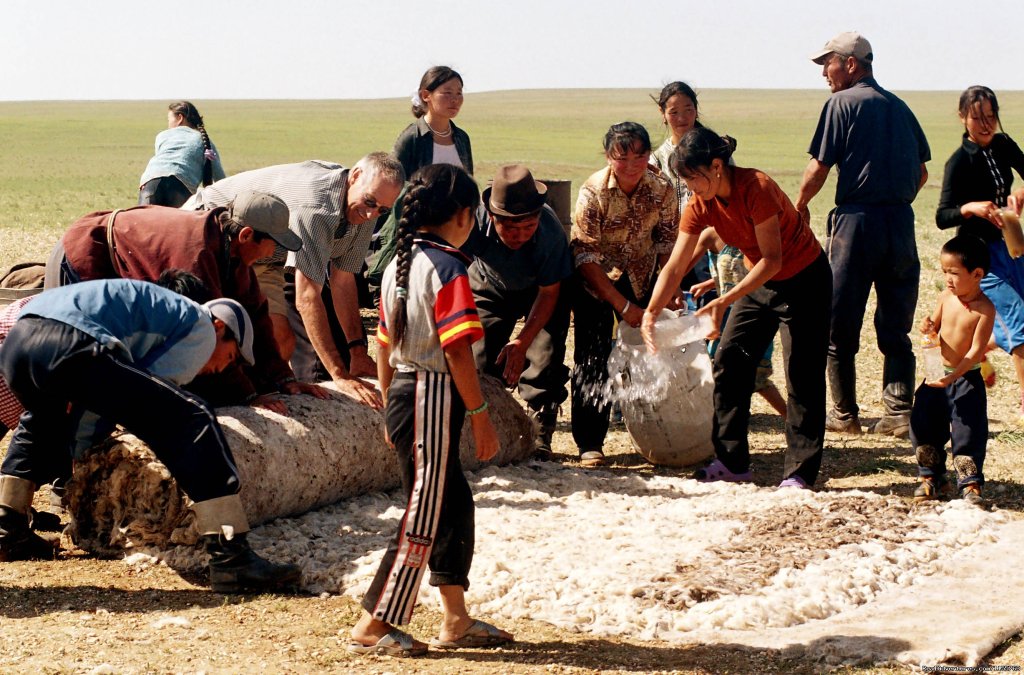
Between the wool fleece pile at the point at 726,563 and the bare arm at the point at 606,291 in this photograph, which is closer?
the wool fleece pile at the point at 726,563

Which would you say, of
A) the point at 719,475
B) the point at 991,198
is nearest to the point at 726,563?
the point at 719,475

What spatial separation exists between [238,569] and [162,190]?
518cm

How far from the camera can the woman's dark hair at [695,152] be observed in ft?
21.0

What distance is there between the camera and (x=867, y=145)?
823 cm

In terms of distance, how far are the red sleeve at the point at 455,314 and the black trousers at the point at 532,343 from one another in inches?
112

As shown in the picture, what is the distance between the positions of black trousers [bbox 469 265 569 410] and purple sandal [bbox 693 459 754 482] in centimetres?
Answer: 107

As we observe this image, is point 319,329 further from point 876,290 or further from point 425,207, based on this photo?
point 876,290

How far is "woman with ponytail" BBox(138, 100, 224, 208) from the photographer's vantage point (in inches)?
388

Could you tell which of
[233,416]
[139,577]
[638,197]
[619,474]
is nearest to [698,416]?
[619,474]

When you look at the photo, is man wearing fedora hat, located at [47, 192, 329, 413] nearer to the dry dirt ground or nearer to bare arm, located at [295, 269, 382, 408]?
bare arm, located at [295, 269, 382, 408]

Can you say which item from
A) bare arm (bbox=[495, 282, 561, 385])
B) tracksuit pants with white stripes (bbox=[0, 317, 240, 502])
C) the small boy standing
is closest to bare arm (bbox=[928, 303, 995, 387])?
the small boy standing

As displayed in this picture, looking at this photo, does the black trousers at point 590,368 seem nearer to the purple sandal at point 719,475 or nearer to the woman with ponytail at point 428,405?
the purple sandal at point 719,475

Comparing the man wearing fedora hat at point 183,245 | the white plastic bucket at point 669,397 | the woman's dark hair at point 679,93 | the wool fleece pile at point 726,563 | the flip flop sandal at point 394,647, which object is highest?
the woman's dark hair at point 679,93

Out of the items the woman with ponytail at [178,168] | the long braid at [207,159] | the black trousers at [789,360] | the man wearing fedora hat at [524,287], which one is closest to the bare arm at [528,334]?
the man wearing fedora hat at [524,287]
